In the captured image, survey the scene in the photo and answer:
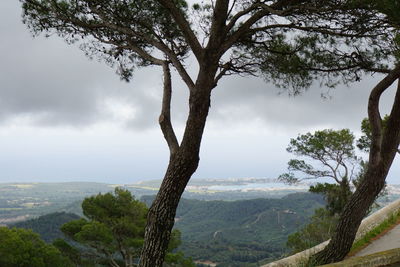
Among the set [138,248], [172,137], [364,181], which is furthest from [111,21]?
[138,248]

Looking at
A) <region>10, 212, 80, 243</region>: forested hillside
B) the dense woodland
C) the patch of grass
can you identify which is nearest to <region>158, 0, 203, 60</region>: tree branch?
the patch of grass

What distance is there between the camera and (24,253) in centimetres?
1430

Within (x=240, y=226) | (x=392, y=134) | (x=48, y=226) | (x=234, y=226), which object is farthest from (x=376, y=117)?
(x=234, y=226)

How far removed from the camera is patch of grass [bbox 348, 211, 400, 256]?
5.07 metres

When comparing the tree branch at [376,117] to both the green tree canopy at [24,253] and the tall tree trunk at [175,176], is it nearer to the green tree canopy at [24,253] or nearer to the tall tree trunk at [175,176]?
the tall tree trunk at [175,176]

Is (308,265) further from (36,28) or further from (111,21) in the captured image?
(36,28)

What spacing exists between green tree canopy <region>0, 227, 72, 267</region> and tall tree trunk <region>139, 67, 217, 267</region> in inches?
495

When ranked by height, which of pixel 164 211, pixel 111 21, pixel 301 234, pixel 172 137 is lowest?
pixel 301 234

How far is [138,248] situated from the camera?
12.4m

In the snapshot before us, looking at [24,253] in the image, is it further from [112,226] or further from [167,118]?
[167,118]

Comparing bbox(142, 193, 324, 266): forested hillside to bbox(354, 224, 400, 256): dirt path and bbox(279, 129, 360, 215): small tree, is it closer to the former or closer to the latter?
bbox(279, 129, 360, 215): small tree

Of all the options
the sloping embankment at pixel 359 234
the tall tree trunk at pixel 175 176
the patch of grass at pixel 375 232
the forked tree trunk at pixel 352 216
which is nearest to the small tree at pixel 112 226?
the sloping embankment at pixel 359 234

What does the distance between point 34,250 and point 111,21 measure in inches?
524

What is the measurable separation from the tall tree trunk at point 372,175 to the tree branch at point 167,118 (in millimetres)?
2082
